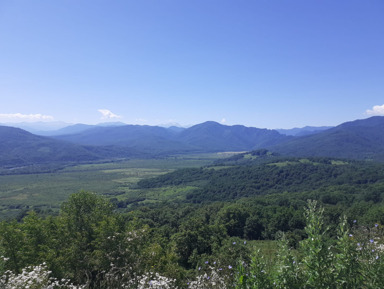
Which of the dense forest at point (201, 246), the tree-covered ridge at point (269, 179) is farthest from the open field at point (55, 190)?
the dense forest at point (201, 246)

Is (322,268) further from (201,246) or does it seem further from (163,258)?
(201,246)

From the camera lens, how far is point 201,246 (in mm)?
35812

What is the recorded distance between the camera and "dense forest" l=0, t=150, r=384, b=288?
20.7ft

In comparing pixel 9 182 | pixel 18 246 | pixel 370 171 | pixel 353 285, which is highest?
pixel 353 285

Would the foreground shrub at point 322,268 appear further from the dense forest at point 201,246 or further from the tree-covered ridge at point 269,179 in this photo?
the tree-covered ridge at point 269,179

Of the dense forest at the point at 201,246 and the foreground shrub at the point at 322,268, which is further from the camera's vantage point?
the dense forest at the point at 201,246

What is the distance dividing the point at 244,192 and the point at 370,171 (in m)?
77.7

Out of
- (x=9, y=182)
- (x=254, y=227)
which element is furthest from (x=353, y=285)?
(x=9, y=182)

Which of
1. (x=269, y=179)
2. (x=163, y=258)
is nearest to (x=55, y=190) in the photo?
(x=269, y=179)

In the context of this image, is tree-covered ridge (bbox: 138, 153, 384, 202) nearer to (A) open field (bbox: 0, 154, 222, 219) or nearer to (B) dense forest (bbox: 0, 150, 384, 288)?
(A) open field (bbox: 0, 154, 222, 219)

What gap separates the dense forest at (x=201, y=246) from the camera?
6312 millimetres

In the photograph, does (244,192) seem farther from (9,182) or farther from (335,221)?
(9,182)

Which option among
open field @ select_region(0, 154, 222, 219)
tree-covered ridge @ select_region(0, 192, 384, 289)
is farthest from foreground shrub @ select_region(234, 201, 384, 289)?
open field @ select_region(0, 154, 222, 219)

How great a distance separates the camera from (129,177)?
192125 millimetres
